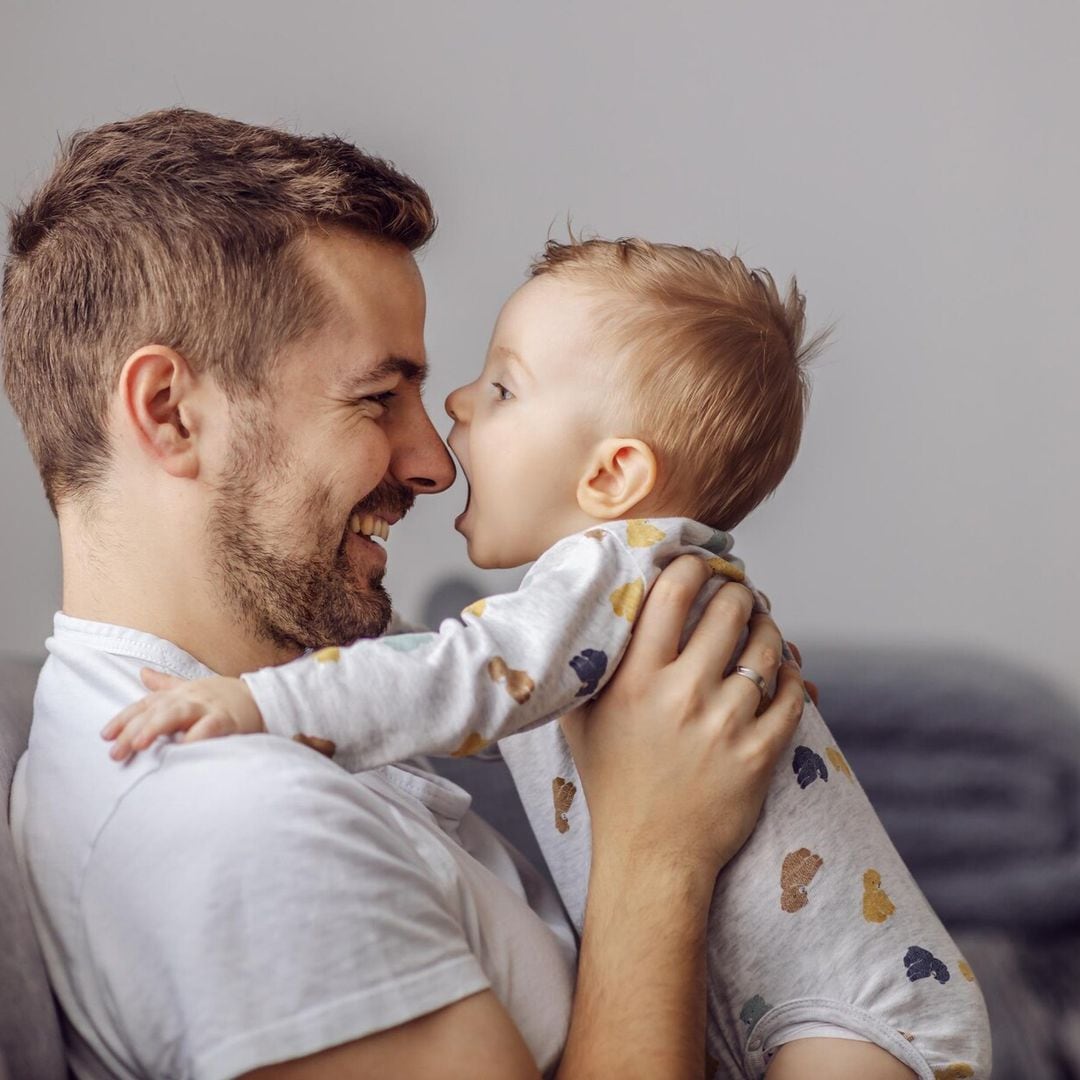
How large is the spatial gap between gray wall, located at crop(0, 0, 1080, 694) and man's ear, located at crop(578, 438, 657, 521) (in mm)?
1059

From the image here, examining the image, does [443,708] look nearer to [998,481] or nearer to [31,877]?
[31,877]

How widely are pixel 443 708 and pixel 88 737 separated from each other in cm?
33

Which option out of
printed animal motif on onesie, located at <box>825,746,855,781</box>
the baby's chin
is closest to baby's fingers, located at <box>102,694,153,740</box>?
the baby's chin

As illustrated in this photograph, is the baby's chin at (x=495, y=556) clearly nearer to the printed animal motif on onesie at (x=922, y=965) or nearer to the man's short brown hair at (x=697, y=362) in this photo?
the man's short brown hair at (x=697, y=362)

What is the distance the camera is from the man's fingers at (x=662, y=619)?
1318mm

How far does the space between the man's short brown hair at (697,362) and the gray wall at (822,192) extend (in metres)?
1.04

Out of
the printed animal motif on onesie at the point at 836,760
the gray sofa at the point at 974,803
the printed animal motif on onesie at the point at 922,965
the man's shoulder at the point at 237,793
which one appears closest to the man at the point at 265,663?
the man's shoulder at the point at 237,793

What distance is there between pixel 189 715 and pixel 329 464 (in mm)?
474

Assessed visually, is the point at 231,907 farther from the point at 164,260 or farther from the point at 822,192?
the point at 822,192

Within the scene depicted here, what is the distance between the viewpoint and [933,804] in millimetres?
2404

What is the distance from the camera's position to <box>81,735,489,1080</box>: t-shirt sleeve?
995mm

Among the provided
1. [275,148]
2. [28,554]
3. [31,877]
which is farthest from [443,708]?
[28,554]

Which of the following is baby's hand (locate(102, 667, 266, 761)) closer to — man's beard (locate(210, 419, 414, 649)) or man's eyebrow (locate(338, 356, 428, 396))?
man's beard (locate(210, 419, 414, 649))

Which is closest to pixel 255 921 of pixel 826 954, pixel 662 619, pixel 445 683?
pixel 445 683
